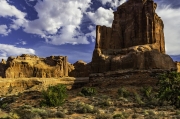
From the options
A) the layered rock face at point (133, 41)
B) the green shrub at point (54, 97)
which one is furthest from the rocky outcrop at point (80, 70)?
the green shrub at point (54, 97)

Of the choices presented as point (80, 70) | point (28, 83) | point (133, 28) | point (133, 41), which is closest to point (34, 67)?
point (28, 83)

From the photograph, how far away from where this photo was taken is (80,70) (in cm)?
9631

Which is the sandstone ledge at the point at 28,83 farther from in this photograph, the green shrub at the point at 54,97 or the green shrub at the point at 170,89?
the green shrub at the point at 170,89

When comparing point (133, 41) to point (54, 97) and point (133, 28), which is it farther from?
point (54, 97)

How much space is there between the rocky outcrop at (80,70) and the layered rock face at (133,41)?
93.3 feet

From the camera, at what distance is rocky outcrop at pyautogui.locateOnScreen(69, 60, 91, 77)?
9256 centimetres

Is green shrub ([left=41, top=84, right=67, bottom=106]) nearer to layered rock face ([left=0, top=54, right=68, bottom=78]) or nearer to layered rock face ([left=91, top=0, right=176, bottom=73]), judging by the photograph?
layered rock face ([left=91, top=0, right=176, bottom=73])

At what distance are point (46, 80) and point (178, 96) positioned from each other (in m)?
59.5

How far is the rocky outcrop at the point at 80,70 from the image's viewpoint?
9256 cm

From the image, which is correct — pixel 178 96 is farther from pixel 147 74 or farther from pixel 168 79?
pixel 147 74

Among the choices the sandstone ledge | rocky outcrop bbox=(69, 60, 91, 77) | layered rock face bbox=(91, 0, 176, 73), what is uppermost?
layered rock face bbox=(91, 0, 176, 73)

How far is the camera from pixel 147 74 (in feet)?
155

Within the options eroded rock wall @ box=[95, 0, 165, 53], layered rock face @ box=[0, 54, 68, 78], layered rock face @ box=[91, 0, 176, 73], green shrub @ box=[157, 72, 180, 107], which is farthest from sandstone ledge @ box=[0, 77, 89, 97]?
green shrub @ box=[157, 72, 180, 107]

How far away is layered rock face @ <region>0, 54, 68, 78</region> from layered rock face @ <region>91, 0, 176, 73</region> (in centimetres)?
2967
